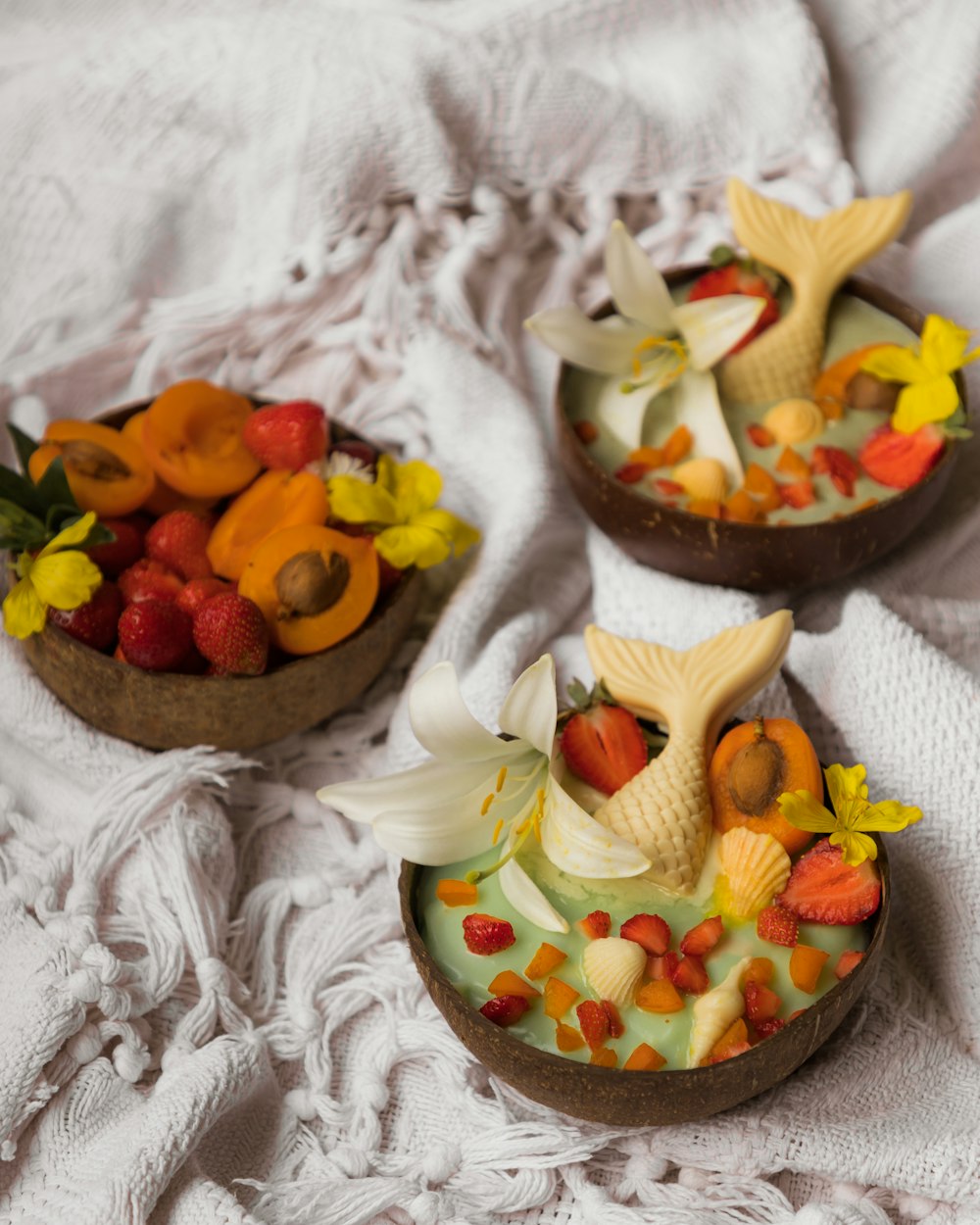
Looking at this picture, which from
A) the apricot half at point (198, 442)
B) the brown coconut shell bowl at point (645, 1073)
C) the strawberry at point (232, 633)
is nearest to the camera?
the brown coconut shell bowl at point (645, 1073)

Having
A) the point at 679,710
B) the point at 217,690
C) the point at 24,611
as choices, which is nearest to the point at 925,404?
the point at 679,710

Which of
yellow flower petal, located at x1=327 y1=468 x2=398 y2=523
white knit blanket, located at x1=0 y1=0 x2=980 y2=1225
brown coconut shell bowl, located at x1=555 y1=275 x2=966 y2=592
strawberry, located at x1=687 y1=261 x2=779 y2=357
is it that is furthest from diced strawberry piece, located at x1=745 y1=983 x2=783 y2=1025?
strawberry, located at x1=687 y1=261 x2=779 y2=357

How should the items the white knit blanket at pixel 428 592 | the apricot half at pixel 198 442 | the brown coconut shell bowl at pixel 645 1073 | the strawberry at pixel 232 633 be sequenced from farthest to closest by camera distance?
1. the apricot half at pixel 198 442
2. the strawberry at pixel 232 633
3. the white knit blanket at pixel 428 592
4. the brown coconut shell bowl at pixel 645 1073

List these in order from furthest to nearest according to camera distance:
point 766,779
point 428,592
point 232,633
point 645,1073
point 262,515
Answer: point 428,592, point 262,515, point 232,633, point 766,779, point 645,1073

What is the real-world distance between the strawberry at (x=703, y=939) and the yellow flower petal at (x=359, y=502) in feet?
1.35

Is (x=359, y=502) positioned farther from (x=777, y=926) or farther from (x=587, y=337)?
(x=777, y=926)

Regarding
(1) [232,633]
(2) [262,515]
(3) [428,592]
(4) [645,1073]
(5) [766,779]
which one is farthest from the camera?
(3) [428,592]

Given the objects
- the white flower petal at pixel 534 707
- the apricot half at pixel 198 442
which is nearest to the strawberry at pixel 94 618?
the apricot half at pixel 198 442

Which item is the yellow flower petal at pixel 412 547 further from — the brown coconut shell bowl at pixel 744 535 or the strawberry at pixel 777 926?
the strawberry at pixel 777 926

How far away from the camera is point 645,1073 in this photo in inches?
31.2

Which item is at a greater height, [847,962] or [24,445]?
[24,445]

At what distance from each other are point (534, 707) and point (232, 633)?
252 mm

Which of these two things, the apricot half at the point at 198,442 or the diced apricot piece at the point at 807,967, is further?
the apricot half at the point at 198,442

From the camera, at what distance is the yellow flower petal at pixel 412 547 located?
111cm
